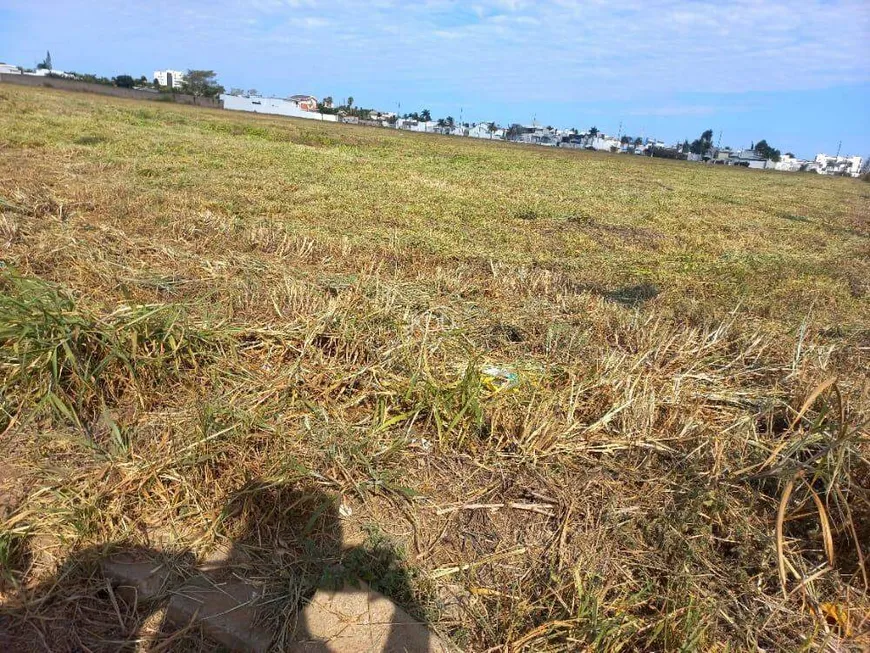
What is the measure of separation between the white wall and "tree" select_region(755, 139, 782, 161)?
84.0 meters

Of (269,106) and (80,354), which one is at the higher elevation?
(269,106)

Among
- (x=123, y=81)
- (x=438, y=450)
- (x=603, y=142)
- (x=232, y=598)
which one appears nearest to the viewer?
(x=232, y=598)

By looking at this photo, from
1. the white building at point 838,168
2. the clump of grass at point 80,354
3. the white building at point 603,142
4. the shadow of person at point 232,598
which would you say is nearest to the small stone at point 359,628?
the shadow of person at point 232,598

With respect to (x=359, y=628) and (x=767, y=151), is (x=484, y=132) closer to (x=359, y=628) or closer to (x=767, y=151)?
(x=767, y=151)

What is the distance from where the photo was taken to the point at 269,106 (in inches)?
3260

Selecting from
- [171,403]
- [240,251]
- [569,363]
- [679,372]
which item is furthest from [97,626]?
[240,251]

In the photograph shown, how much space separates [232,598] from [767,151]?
140m

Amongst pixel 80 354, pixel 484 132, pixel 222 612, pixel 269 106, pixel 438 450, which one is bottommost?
pixel 222 612

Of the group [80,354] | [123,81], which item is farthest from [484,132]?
[80,354]

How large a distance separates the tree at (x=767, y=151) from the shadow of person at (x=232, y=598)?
123 metres

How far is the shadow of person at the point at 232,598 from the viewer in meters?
1.75

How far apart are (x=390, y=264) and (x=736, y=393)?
3.50m

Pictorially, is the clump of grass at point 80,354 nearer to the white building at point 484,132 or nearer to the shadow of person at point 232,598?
the shadow of person at point 232,598

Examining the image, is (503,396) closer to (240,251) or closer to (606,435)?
(606,435)
